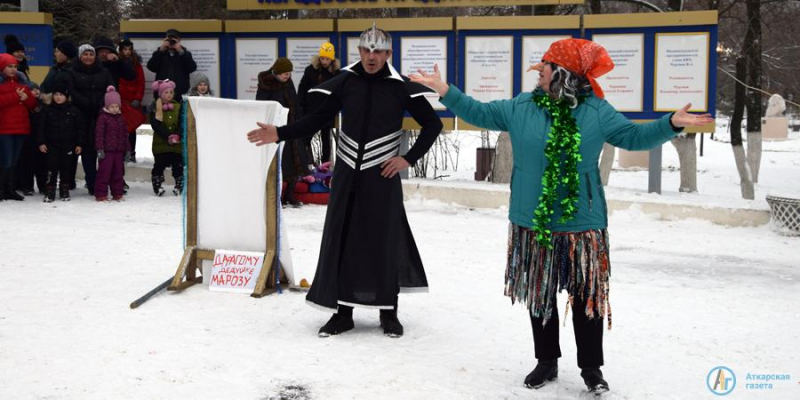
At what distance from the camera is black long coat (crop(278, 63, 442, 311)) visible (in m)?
6.14

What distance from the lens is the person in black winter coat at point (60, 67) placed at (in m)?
12.0

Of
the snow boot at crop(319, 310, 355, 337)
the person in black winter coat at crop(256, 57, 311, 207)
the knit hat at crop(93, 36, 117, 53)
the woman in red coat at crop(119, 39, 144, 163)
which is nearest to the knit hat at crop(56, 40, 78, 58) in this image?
the knit hat at crop(93, 36, 117, 53)

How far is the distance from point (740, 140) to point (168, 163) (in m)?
9.75

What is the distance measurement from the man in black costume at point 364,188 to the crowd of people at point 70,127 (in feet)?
21.9

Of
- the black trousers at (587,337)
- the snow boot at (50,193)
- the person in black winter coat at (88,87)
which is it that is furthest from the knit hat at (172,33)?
the black trousers at (587,337)

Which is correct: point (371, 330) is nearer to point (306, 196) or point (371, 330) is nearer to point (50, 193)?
point (306, 196)

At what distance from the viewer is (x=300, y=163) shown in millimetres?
12125

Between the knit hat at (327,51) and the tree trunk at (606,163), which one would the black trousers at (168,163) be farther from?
the tree trunk at (606,163)

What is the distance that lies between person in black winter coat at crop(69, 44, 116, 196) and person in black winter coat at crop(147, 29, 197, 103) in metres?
1.29

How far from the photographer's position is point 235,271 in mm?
7359

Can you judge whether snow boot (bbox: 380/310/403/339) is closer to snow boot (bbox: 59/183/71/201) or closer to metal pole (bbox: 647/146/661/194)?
snow boot (bbox: 59/183/71/201)

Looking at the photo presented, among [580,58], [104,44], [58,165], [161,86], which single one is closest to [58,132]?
[58,165]

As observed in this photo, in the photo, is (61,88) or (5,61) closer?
(5,61)

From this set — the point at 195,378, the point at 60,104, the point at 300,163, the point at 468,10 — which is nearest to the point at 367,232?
the point at 195,378
